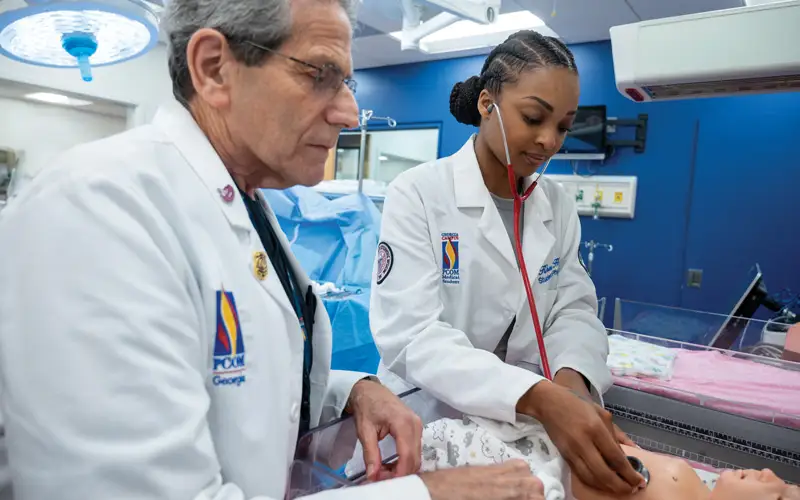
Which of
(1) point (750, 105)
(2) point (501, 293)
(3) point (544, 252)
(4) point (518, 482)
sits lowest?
(4) point (518, 482)

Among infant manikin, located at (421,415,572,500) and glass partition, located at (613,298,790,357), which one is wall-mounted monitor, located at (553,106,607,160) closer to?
glass partition, located at (613,298,790,357)

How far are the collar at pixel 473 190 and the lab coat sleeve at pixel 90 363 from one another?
1.05 metres

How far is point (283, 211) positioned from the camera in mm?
3662

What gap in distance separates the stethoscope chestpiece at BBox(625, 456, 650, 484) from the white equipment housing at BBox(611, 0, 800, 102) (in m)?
0.85

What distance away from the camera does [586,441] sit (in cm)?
104

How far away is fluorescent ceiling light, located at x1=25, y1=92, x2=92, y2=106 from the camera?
4730 millimetres

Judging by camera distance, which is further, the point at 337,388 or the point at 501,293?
the point at 501,293

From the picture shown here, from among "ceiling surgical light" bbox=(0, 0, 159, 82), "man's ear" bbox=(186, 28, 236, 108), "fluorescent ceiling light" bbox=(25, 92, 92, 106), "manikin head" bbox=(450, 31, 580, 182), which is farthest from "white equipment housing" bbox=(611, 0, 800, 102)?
"fluorescent ceiling light" bbox=(25, 92, 92, 106)

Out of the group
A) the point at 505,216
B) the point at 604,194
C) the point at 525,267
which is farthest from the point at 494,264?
the point at 604,194

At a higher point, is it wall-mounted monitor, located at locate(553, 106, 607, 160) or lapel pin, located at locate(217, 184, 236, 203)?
wall-mounted monitor, located at locate(553, 106, 607, 160)

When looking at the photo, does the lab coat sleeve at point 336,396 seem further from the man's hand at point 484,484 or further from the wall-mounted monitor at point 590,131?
the wall-mounted monitor at point 590,131

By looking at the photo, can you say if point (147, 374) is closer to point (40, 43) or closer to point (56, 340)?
point (56, 340)

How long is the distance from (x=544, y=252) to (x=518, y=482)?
871 mm

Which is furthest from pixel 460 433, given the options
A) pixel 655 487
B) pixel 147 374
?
pixel 147 374
